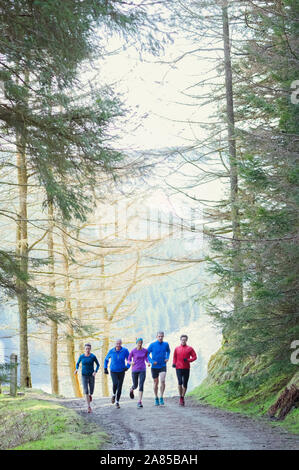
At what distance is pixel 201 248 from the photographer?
1717 cm

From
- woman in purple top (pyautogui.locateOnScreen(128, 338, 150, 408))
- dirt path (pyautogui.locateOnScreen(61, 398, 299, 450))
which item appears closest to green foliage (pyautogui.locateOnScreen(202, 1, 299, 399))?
dirt path (pyautogui.locateOnScreen(61, 398, 299, 450))

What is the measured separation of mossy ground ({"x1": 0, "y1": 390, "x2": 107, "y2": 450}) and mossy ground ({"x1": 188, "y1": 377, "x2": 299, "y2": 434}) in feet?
11.3

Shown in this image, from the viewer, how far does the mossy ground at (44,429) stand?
27.2 ft

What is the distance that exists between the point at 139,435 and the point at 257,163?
5.29 m

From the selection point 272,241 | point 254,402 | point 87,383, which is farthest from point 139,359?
point 272,241

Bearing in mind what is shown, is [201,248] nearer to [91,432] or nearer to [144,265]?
[144,265]

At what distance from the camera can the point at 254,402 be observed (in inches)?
490

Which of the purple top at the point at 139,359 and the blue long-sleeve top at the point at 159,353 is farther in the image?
the purple top at the point at 139,359

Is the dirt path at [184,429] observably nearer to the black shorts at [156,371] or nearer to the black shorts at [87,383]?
the black shorts at [87,383]

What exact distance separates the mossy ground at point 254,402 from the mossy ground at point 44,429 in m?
3.45

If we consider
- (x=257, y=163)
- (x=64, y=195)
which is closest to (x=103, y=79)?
(x=64, y=195)

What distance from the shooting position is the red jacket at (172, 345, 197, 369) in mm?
12969

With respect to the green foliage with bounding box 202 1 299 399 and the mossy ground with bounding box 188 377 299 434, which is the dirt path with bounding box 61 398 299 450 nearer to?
the mossy ground with bounding box 188 377 299 434

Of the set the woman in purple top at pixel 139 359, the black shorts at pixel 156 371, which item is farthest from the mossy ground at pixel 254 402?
the woman in purple top at pixel 139 359
